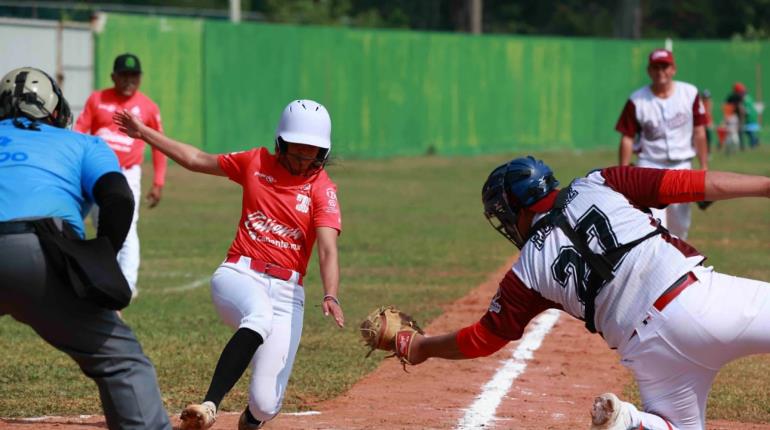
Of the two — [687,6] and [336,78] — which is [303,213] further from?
[687,6]

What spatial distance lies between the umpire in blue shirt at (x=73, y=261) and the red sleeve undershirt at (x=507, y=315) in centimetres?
135

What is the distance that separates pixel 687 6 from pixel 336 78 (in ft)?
93.4

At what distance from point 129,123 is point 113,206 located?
6.89 ft

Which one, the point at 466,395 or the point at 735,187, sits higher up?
the point at 735,187

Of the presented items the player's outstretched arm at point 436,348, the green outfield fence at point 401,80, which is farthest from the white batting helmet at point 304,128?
the green outfield fence at point 401,80

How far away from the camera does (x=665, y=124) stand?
12.3 meters

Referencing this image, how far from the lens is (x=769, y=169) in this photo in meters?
30.2

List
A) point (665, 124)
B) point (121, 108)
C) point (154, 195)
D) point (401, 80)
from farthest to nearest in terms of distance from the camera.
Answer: point (401, 80) < point (665, 124) < point (154, 195) < point (121, 108)

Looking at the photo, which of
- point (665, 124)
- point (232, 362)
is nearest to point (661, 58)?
point (665, 124)

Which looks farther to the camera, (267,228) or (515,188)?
(267,228)

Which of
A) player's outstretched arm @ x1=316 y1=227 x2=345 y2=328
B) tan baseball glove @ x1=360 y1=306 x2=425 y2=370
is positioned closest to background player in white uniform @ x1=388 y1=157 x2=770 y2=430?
tan baseball glove @ x1=360 y1=306 x2=425 y2=370

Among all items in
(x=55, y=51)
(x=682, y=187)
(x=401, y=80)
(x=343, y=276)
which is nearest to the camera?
(x=682, y=187)

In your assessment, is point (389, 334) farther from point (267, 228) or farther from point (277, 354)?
point (267, 228)

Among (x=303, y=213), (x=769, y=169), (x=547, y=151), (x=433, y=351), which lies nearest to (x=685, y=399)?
(x=433, y=351)
